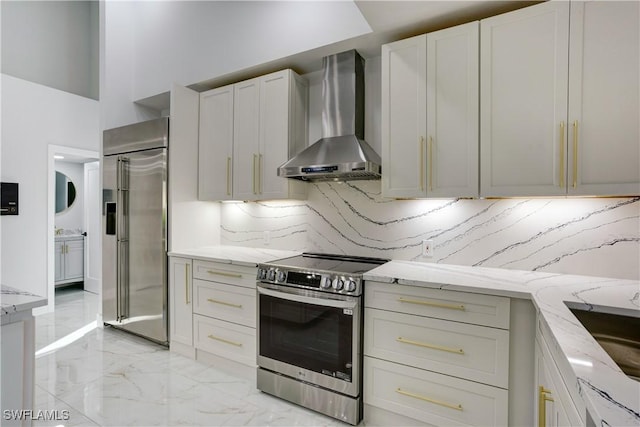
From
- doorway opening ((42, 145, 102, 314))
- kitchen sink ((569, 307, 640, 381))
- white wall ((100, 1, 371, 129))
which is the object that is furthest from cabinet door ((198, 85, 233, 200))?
doorway opening ((42, 145, 102, 314))

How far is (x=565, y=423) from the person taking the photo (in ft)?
3.44

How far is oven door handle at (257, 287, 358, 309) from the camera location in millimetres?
1976

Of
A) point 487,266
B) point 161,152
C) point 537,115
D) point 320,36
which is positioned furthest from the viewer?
point 161,152

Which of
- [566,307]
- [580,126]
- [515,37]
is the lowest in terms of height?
[566,307]

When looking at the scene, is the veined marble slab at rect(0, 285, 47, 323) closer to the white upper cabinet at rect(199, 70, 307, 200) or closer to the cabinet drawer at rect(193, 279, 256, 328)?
the cabinet drawer at rect(193, 279, 256, 328)

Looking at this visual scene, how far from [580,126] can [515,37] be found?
0.63 m

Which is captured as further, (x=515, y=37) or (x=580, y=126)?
(x=515, y=37)

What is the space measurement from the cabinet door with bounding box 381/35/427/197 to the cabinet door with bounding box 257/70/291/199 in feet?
2.73

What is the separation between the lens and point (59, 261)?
495 cm

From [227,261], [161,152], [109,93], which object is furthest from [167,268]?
[109,93]

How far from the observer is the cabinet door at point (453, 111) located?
1.99 m

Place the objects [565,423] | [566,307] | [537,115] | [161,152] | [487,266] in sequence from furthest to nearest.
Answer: [161,152], [487,266], [537,115], [566,307], [565,423]

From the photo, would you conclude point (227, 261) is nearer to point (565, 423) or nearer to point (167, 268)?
point (167, 268)

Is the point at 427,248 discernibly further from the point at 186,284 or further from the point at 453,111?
the point at 186,284
